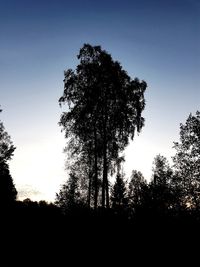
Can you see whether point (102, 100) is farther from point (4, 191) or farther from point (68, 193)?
point (68, 193)

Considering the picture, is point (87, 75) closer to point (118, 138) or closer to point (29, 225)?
point (118, 138)

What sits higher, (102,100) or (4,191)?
(102,100)

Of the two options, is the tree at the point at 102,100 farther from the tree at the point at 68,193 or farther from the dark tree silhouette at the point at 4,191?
the tree at the point at 68,193

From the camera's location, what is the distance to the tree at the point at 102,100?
21.7m

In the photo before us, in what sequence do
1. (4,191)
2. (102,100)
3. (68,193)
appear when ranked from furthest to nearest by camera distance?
(68,193)
(4,191)
(102,100)

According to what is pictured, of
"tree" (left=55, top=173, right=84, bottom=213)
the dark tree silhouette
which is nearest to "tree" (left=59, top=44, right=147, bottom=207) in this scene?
the dark tree silhouette

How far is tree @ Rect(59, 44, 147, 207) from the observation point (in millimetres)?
21719

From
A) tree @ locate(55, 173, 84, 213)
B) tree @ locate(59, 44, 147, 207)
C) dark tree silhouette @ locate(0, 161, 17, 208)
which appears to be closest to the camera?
dark tree silhouette @ locate(0, 161, 17, 208)

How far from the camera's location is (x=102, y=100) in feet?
71.4

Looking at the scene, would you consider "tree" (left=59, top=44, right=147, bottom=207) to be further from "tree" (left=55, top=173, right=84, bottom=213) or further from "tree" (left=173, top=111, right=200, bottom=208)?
"tree" (left=55, top=173, right=84, bottom=213)

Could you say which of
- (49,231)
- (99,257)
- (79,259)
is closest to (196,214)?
(99,257)

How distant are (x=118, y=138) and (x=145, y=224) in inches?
571

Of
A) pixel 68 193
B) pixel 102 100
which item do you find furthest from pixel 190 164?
pixel 68 193

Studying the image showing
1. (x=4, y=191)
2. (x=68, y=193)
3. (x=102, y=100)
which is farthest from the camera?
(x=68, y=193)
